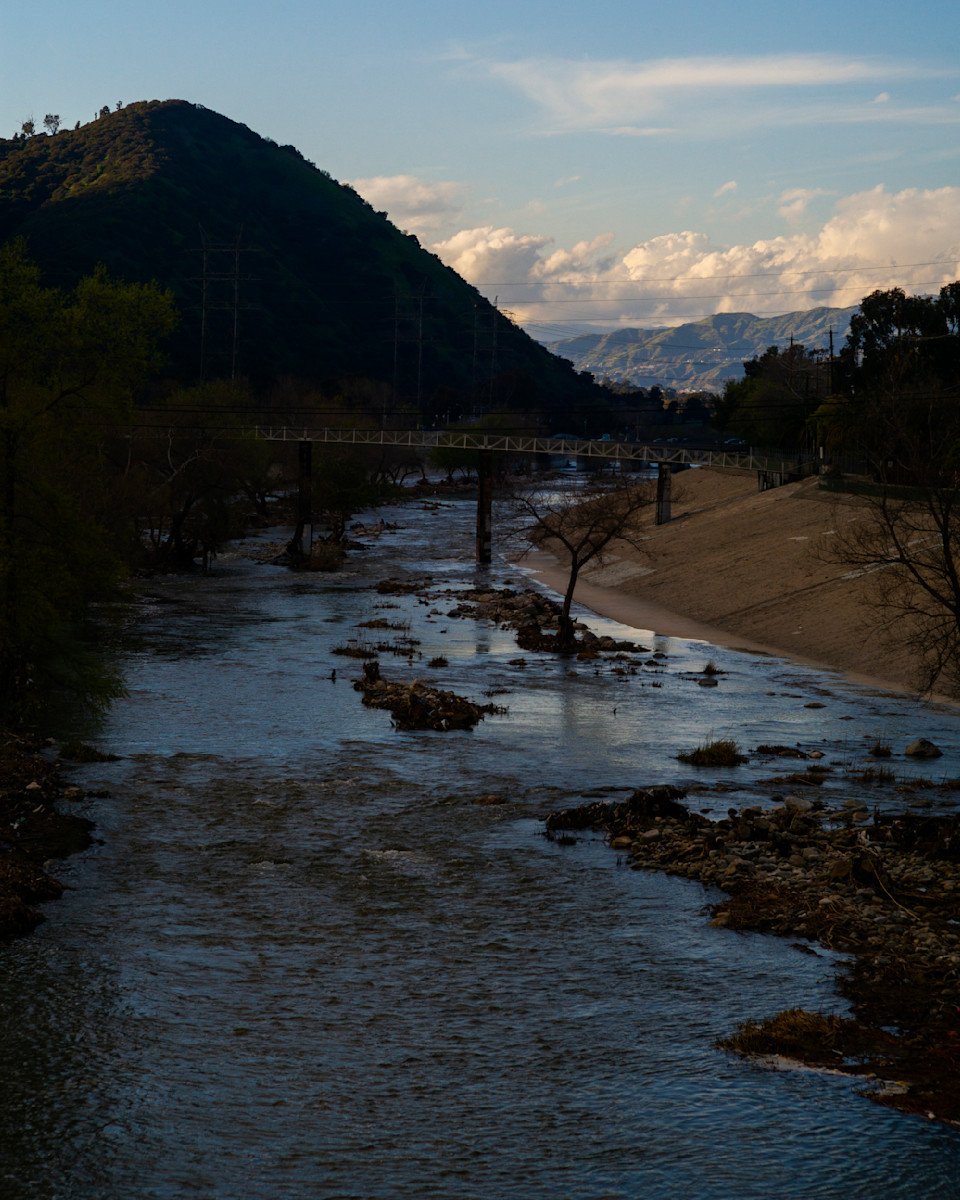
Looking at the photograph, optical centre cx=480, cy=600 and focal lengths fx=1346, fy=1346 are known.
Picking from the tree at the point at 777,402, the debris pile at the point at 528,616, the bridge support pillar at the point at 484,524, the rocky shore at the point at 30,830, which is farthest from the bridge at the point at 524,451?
the rocky shore at the point at 30,830

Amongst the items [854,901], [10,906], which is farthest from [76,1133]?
[854,901]

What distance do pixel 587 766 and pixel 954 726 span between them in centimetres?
1337

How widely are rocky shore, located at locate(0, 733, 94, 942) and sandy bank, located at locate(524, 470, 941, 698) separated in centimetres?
2759

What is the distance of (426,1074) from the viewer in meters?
19.8

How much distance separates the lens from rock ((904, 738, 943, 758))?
38.7 m

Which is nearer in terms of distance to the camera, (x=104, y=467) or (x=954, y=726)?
(x=954, y=726)

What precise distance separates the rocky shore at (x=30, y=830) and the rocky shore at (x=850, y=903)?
11.2 meters

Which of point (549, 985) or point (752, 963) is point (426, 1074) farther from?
point (752, 963)

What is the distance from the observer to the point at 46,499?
38656mm

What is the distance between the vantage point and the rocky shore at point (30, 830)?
2542 cm

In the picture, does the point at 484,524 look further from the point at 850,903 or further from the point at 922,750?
the point at 850,903

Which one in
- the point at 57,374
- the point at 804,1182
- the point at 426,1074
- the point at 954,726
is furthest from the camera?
the point at 57,374

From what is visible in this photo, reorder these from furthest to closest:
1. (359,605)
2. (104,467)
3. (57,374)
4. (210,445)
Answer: (210,445) < (104,467) < (359,605) < (57,374)

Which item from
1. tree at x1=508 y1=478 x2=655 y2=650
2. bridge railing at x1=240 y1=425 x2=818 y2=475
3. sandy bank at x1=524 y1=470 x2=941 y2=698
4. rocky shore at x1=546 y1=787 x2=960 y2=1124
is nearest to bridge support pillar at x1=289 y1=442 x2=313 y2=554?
bridge railing at x1=240 y1=425 x2=818 y2=475
